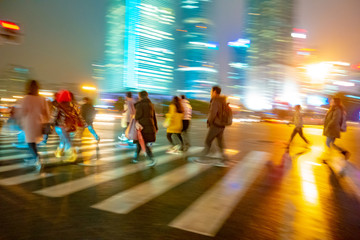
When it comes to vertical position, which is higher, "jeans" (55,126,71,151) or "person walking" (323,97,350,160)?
"person walking" (323,97,350,160)

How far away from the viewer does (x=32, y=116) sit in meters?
5.29

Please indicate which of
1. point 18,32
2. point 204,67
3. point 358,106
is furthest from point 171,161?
point 204,67

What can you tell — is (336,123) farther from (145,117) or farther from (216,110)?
(145,117)

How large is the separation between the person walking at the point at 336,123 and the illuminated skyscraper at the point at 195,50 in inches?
5960

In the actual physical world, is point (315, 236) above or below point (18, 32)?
below

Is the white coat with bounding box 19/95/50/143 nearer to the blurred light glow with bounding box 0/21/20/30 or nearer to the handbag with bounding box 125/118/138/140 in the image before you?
the handbag with bounding box 125/118/138/140

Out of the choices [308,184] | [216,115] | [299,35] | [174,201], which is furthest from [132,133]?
[299,35]

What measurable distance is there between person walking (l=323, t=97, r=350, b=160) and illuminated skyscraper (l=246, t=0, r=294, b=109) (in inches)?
6376

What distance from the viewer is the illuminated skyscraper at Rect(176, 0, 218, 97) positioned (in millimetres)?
162750

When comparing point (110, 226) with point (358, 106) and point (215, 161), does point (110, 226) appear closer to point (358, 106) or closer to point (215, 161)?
point (215, 161)

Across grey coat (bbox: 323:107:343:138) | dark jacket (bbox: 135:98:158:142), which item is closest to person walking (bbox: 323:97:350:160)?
grey coat (bbox: 323:107:343:138)

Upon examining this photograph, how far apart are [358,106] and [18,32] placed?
239 feet

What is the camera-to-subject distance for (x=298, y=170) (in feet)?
21.3

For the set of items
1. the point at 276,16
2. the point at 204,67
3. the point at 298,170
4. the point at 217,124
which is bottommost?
the point at 298,170
